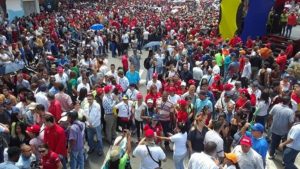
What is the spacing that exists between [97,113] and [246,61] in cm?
609

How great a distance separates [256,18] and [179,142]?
14132mm

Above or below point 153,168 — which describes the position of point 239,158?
above

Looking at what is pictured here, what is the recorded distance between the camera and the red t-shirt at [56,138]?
6660 millimetres

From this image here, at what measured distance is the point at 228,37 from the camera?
20344 mm

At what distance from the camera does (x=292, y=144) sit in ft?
24.0

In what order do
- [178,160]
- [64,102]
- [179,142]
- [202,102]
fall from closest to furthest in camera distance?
[179,142]
[178,160]
[202,102]
[64,102]

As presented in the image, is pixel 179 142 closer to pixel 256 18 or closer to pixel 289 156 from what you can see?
pixel 289 156

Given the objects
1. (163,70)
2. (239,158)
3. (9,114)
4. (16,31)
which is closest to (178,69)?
(163,70)

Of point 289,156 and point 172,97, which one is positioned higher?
point 172,97

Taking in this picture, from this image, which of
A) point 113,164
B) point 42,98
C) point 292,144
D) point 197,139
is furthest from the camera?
point 42,98

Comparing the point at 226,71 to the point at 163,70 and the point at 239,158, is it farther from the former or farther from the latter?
the point at 239,158

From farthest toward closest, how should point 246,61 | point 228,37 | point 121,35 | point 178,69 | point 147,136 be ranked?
point 121,35 < point 228,37 < point 178,69 < point 246,61 < point 147,136

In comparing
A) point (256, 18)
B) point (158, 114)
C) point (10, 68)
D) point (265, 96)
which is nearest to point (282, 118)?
point (265, 96)

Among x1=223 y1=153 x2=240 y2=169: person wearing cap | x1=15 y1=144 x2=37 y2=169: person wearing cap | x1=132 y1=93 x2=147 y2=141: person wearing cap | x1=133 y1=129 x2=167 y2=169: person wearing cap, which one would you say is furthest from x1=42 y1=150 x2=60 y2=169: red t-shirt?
x1=132 y1=93 x2=147 y2=141: person wearing cap
